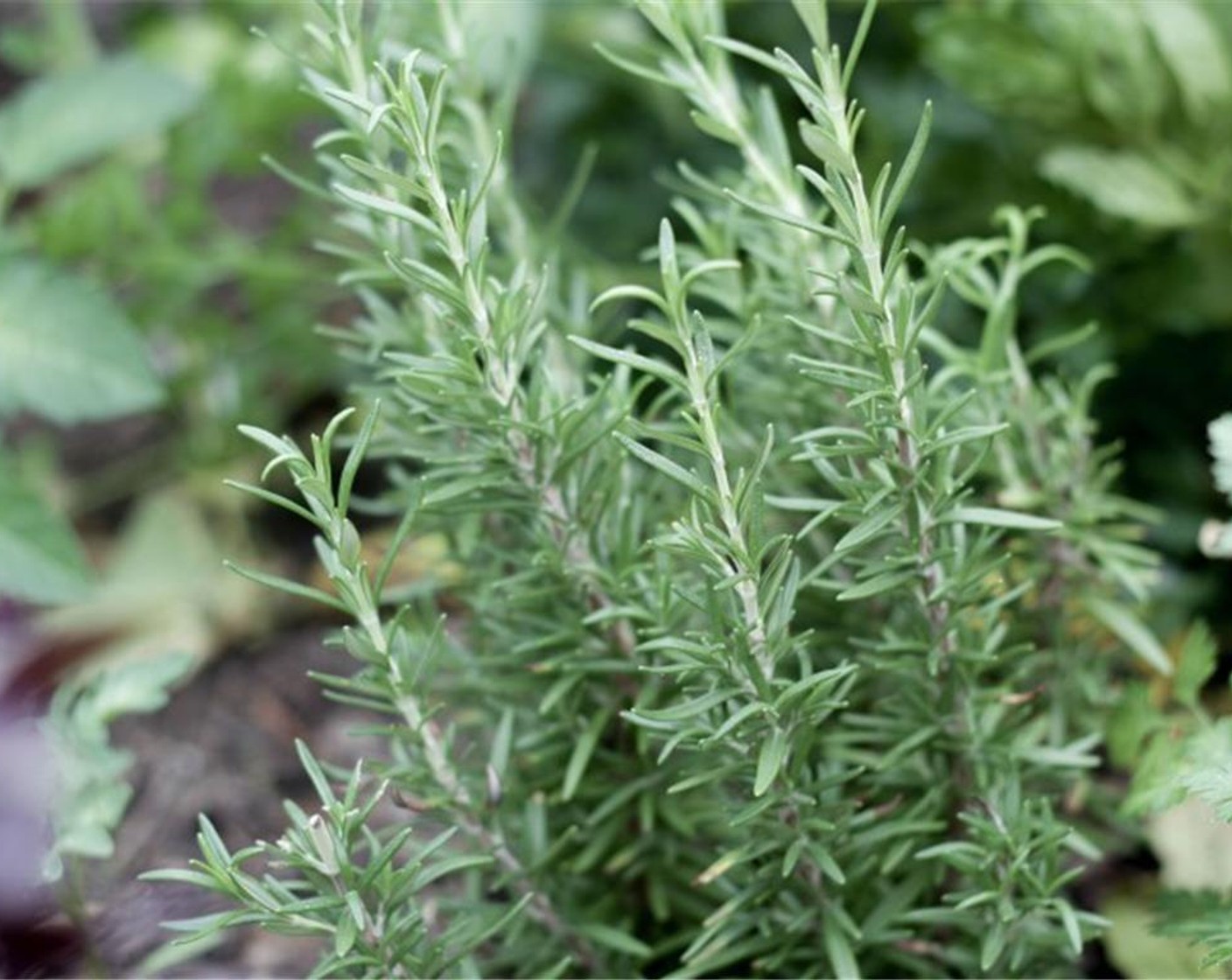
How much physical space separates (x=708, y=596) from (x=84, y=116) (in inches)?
37.4

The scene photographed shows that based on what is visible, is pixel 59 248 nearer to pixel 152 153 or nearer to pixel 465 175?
pixel 152 153

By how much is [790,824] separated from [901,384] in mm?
222

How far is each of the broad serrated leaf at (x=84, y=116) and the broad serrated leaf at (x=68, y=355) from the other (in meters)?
0.14

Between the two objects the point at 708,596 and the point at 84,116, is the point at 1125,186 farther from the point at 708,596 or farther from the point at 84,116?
the point at 84,116

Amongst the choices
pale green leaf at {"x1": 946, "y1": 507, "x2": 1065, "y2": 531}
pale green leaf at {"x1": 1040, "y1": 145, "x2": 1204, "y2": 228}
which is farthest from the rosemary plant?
pale green leaf at {"x1": 1040, "y1": 145, "x2": 1204, "y2": 228}

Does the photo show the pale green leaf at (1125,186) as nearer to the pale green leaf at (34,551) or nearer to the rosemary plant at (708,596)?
the rosemary plant at (708,596)

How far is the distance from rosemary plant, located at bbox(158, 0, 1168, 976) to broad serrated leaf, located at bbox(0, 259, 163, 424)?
382 millimetres

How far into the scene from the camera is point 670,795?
89 centimetres

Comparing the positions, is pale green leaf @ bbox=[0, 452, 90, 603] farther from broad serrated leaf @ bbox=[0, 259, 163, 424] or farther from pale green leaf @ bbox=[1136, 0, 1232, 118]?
pale green leaf @ bbox=[1136, 0, 1232, 118]

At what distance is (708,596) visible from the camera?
71cm

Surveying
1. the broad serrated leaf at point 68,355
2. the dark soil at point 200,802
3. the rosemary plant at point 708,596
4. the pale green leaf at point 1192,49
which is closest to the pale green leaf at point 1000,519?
the rosemary plant at point 708,596

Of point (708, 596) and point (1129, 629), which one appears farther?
point (1129, 629)

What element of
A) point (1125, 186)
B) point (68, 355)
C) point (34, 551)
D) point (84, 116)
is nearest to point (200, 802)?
point (34, 551)

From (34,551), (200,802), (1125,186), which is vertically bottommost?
(200,802)
